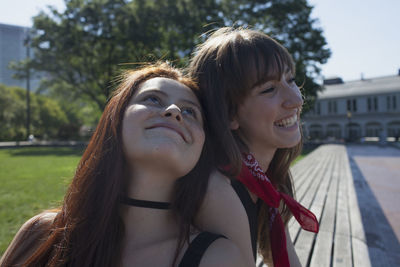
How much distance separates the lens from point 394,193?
26.6 feet

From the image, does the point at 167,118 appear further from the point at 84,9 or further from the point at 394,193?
the point at 84,9

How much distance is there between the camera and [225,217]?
1254 mm

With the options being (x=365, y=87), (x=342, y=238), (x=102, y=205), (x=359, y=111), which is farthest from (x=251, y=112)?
(x=365, y=87)

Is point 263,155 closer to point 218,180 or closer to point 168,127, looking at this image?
point 218,180

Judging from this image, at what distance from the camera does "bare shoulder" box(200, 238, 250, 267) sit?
3.45 feet

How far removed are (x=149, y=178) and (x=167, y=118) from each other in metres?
0.25

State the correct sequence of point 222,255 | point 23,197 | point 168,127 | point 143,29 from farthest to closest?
1. point 143,29
2. point 23,197
3. point 168,127
4. point 222,255

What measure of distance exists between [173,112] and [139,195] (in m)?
0.36

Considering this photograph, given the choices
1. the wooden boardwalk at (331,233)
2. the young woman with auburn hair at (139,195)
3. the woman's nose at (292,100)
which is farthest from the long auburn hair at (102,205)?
the wooden boardwalk at (331,233)

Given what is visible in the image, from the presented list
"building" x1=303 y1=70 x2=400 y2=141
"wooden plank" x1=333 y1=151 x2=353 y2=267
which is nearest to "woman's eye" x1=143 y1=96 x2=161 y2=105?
"wooden plank" x1=333 y1=151 x2=353 y2=267

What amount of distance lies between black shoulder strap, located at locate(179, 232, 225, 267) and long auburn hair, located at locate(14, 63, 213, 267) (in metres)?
0.05

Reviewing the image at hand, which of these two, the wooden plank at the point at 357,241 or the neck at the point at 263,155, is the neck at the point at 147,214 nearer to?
the neck at the point at 263,155

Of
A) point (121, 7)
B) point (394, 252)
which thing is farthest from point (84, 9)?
point (394, 252)

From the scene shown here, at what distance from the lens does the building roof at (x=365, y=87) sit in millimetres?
47188
